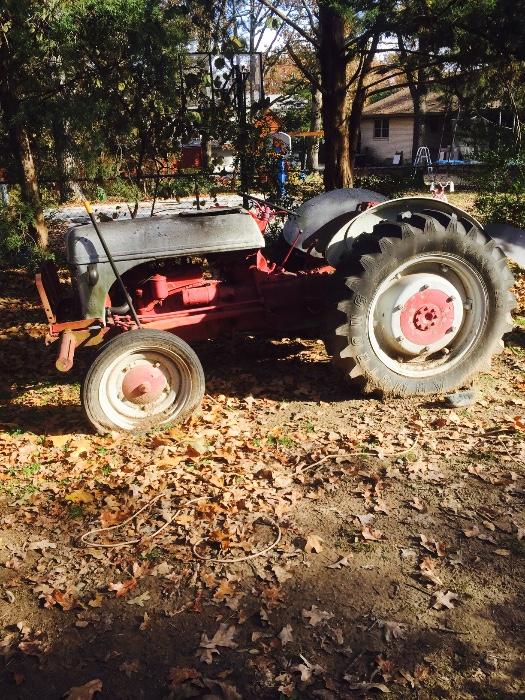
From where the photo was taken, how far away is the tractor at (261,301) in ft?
16.6

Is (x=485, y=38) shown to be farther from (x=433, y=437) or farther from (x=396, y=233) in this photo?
(x=433, y=437)

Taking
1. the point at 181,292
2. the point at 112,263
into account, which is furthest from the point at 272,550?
the point at 181,292

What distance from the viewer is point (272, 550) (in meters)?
3.64

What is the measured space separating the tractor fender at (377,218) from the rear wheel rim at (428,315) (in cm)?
41

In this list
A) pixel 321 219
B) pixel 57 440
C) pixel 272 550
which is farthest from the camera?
pixel 321 219

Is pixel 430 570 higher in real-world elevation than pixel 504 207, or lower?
lower

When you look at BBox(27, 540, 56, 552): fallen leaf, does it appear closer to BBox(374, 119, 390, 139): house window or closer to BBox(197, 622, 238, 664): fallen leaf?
BBox(197, 622, 238, 664): fallen leaf

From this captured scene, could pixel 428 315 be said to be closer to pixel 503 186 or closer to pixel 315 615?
pixel 315 615

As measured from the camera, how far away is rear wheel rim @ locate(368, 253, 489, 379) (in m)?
5.32

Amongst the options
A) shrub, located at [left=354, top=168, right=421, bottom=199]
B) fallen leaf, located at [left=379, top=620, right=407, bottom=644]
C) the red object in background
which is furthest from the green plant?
shrub, located at [left=354, top=168, right=421, bottom=199]

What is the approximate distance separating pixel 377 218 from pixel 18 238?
212 inches

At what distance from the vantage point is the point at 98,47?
8.89 meters

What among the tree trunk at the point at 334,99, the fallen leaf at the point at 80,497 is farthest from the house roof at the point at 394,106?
Answer: the fallen leaf at the point at 80,497

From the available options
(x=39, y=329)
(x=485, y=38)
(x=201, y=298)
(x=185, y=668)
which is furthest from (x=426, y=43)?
(x=185, y=668)
